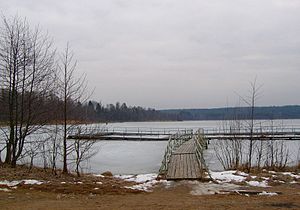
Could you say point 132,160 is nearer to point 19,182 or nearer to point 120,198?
point 19,182

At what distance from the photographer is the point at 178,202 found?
33.2 ft

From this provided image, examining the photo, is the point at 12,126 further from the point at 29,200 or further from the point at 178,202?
the point at 178,202

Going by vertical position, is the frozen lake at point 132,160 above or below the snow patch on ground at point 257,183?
below

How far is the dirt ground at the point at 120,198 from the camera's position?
A: 9461mm

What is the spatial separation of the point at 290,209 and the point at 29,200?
649 centimetres

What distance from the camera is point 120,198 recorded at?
1092cm

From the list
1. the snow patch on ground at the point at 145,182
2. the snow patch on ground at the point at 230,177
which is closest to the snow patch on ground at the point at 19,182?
the snow patch on ground at the point at 145,182

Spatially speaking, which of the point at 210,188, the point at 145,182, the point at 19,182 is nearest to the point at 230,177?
the point at 210,188

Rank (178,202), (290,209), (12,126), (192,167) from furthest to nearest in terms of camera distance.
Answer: (12,126) < (192,167) < (178,202) < (290,209)

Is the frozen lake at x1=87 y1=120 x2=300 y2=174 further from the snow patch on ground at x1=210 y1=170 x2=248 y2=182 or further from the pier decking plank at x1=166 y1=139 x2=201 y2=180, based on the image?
the snow patch on ground at x1=210 y1=170 x2=248 y2=182

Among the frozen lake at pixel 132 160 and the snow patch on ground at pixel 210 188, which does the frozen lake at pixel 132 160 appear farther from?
the snow patch on ground at pixel 210 188

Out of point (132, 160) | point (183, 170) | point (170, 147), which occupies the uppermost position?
point (170, 147)

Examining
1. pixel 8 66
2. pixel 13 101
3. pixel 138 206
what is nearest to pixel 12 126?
pixel 13 101

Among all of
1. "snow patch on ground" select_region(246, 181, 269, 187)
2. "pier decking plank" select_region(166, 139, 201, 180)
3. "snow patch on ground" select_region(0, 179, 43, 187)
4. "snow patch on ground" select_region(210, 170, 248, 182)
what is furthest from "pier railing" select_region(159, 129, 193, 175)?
"snow patch on ground" select_region(0, 179, 43, 187)
